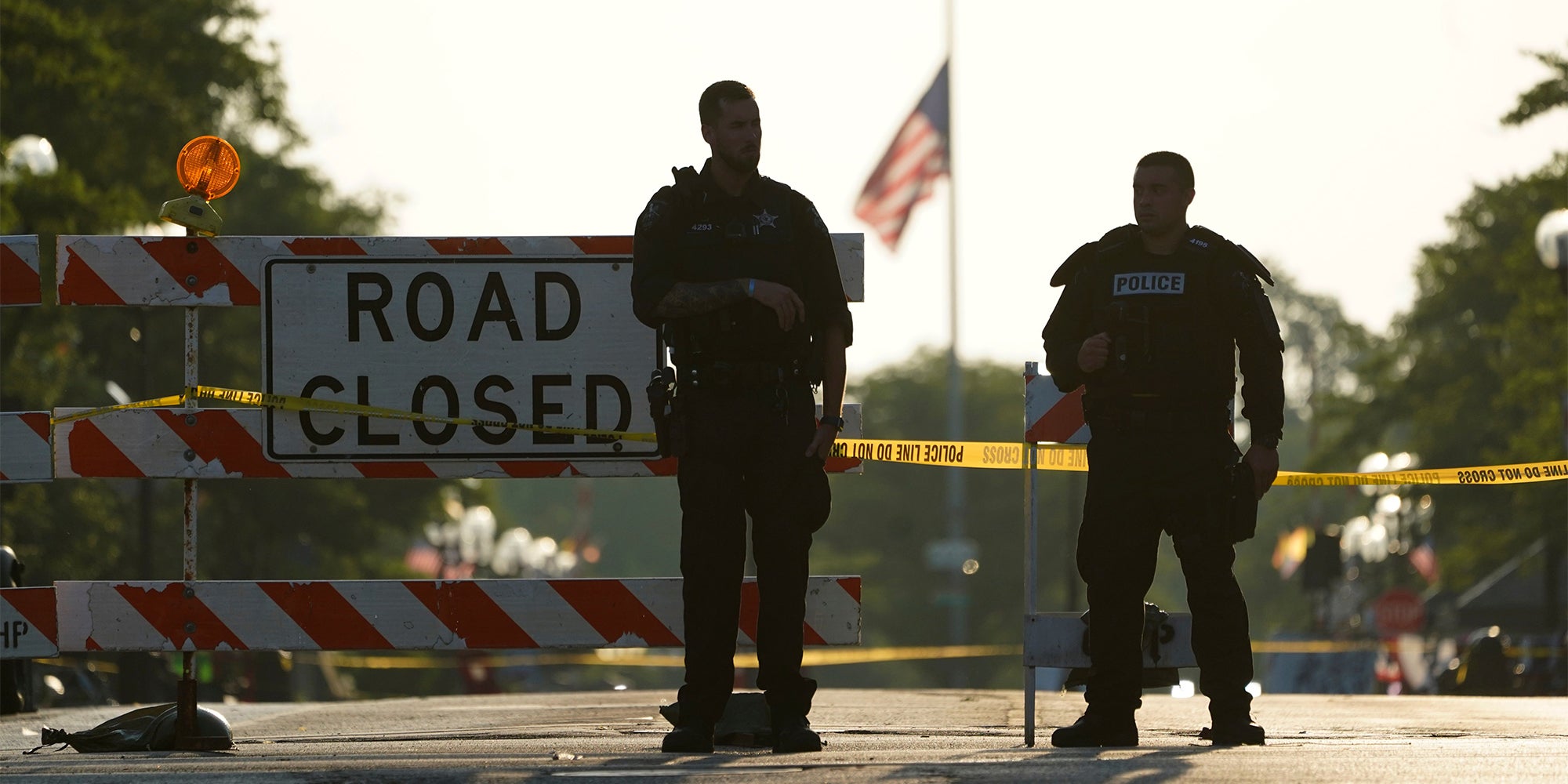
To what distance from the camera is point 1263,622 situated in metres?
91.4

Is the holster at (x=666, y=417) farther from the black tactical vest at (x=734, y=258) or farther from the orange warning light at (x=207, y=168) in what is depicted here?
the orange warning light at (x=207, y=168)

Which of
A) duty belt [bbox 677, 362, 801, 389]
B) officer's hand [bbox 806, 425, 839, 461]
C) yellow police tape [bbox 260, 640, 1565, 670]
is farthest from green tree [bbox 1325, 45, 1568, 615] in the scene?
duty belt [bbox 677, 362, 801, 389]

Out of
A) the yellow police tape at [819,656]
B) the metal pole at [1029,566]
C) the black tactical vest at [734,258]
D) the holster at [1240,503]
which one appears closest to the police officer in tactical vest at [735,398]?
the black tactical vest at [734,258]

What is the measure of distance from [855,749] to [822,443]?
947 millimetres

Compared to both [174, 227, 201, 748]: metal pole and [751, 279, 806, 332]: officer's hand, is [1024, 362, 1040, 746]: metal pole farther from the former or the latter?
[174, 227, 201, 748]: metal pole

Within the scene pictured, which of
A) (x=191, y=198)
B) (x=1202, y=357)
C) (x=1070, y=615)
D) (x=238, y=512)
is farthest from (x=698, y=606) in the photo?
(x=238, y=512)

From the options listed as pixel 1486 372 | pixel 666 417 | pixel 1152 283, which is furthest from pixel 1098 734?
pixel 1486 372

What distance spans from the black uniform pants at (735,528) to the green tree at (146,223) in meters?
13.4

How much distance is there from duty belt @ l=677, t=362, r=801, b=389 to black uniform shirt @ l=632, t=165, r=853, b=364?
3cm

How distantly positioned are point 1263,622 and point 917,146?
190 ft

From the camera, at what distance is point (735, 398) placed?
685cm

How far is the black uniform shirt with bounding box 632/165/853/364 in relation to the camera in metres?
6.81

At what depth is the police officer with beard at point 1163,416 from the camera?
7070 millimetres

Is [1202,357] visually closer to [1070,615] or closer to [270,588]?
[1070,615]
